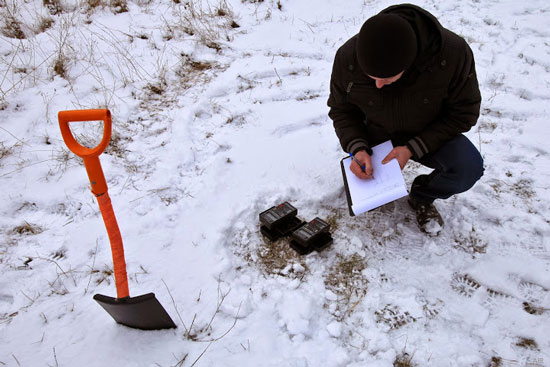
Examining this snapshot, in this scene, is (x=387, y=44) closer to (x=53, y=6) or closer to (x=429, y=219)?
(x=429, y=219)

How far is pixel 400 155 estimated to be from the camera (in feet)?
A: 6.11

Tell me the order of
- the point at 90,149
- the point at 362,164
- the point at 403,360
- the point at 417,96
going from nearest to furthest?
the point at 90,149, the point at 403,360, the point at 417,96, the point at 362,164

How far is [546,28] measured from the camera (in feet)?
11.8

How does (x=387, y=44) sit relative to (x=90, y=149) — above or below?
above

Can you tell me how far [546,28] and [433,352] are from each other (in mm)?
3847

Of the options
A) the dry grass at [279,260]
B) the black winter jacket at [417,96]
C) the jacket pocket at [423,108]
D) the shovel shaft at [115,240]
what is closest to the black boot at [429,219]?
the black winter jacket at [417,96]

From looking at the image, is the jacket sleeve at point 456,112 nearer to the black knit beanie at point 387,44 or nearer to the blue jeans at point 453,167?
the blue jeans at point 453,167

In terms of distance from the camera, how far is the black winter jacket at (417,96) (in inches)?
61.9

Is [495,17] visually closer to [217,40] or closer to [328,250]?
[217,40]

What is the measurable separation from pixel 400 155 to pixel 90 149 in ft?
4.97

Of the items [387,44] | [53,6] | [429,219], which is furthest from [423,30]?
[53,6]

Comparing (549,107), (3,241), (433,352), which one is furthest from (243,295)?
(549,107)

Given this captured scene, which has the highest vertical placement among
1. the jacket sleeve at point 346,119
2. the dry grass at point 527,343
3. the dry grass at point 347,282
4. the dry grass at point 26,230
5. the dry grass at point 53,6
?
the dry grass at point 53,6

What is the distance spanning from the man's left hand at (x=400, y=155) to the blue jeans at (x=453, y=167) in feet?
0.60
